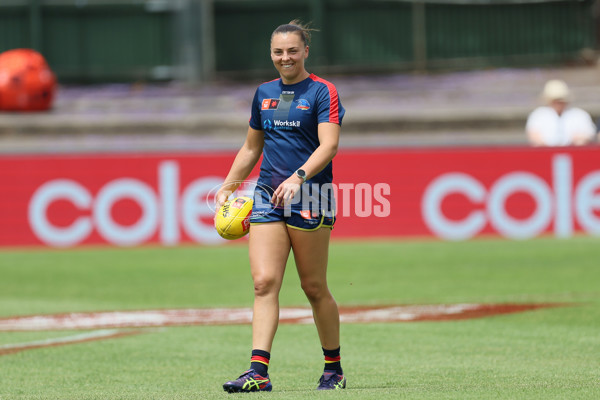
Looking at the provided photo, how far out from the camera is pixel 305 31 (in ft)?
23.0

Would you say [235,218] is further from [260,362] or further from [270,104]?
[260,362]

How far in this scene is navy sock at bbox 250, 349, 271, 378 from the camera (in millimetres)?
6699

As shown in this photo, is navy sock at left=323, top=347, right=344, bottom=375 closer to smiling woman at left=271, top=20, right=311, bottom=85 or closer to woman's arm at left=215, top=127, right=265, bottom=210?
woman's arm at left=215, top=127, right=265, bottom=210

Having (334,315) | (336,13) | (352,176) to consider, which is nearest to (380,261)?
(352,176)

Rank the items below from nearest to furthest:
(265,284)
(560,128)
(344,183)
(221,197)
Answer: (265,284)
(221,197)
(560,128)
(344,183)

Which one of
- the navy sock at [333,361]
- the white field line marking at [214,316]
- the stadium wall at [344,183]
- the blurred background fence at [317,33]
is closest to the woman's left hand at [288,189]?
the navy sock at [333,361]

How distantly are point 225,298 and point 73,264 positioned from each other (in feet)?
13.8

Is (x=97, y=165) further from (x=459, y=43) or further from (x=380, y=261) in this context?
(x=459, y=43)

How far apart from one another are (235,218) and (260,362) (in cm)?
92

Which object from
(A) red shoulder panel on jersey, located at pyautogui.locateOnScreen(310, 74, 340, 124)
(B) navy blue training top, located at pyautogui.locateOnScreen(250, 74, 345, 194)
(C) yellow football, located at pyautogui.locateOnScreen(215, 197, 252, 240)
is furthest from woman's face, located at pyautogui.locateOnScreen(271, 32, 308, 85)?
(C) yellow football, located at pyautogui.locateOnScreen(215, 197, 252, 240)

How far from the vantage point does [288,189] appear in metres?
6.57

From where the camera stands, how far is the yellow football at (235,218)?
23.1 feet

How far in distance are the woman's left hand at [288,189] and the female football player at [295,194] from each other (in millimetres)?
96

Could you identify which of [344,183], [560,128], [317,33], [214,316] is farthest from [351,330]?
[317,33]
